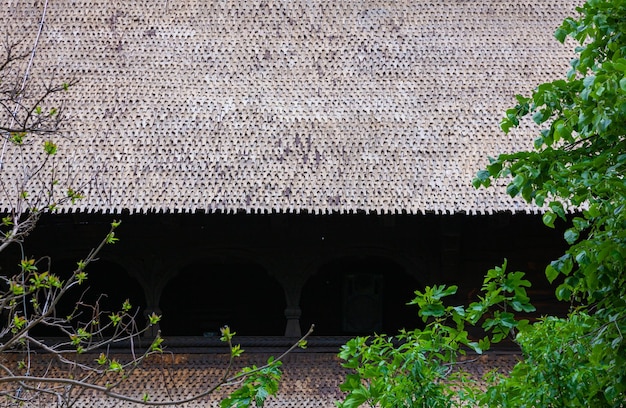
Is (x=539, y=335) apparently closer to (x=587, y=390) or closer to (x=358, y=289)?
(x=587, y=390)

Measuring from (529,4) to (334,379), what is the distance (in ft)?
11.6

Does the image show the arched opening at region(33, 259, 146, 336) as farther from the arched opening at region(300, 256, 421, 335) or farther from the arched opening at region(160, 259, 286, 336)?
the arched opening at region(300, 256, 421, 335)

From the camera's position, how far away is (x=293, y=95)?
269 inches

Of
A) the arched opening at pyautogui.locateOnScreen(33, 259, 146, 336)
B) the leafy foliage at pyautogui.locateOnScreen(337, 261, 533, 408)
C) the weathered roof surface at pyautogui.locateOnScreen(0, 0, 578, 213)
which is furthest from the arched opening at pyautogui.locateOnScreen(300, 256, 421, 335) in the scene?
the leafy foliage at pyautogui.locateOnScreen(337, 261, 533, 408)

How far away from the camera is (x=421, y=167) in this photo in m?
6.28

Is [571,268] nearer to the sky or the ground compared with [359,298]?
nearer to the ground

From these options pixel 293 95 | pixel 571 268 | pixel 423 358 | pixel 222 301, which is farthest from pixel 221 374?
pixel 571 268

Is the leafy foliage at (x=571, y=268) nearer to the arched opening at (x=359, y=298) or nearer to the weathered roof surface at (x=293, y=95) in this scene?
the weathered roof surface at (x=293, y=95)

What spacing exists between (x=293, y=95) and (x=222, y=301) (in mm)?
2471

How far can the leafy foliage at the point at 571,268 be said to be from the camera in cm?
318

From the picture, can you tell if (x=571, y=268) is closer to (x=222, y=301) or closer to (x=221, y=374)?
(x=221, y=374)

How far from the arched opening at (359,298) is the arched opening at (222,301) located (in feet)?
1.10

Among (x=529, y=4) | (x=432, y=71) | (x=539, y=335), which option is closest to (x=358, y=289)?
(x=432, y=71)

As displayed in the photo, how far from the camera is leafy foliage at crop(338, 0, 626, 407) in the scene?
3.18 metres
